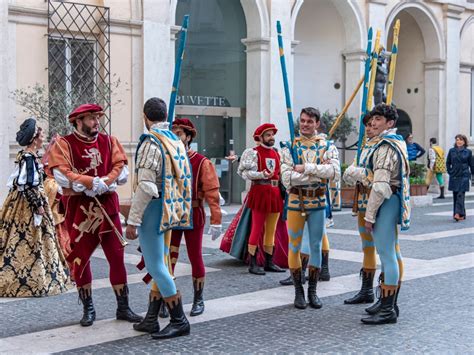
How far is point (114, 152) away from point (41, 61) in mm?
8303

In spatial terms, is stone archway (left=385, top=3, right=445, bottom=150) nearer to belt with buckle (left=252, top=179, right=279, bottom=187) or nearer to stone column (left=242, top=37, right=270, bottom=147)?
stone column (left=242, top=37, right=270, bottom=147)

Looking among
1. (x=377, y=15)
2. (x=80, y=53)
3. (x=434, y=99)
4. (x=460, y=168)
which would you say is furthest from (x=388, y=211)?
(x=434, y=99)

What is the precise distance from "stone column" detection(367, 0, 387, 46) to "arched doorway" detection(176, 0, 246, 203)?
4.17 metres

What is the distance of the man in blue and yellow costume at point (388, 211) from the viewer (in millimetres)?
5969

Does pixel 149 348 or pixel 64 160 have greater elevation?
pixel 64 160

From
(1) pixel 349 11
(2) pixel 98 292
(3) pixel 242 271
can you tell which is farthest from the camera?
(1) pixel 349 11

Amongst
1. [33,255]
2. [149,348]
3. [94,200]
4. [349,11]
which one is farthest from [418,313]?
[349,11]

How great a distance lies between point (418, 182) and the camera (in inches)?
729

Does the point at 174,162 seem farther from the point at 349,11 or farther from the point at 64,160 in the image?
the point at 349,11

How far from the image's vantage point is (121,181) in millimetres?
6121

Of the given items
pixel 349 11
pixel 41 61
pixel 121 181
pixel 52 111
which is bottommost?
pixel 121 181

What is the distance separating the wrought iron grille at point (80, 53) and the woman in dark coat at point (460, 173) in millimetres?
7014

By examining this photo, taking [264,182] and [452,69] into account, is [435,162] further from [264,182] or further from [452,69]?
[264,182]

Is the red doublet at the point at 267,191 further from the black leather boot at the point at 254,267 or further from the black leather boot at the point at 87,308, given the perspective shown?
the black leather boot at the point at 87,308
